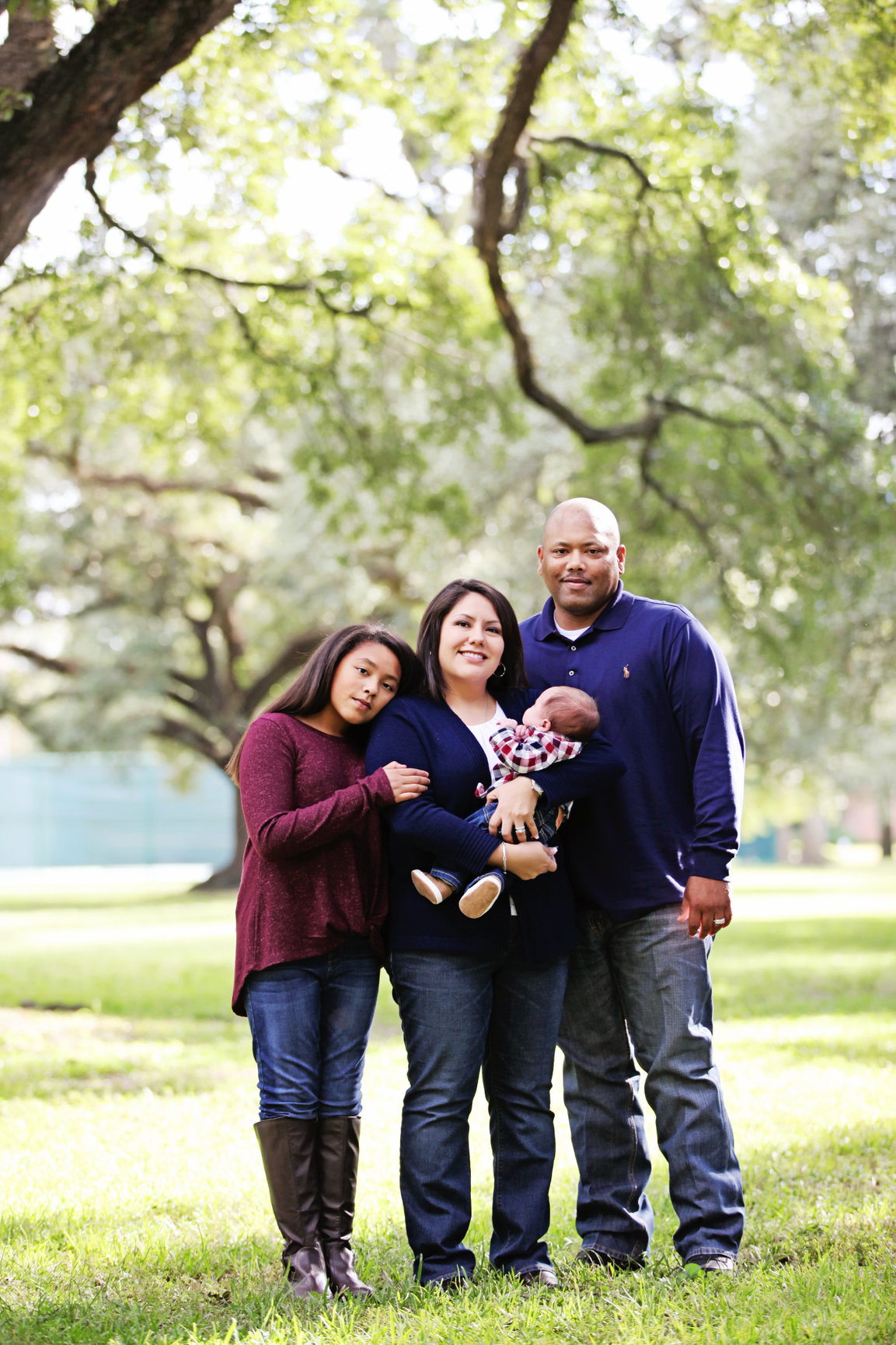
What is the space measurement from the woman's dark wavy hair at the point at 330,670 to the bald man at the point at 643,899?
41cm

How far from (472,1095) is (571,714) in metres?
1.08

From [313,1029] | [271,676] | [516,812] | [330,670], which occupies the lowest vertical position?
[313,1029]

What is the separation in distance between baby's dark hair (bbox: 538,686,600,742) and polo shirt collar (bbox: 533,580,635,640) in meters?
0.42

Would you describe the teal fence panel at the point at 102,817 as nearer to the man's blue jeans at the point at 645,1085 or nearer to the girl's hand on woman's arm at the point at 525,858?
the man's blue jeans at the point at 645,1085

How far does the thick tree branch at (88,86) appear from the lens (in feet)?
18.5

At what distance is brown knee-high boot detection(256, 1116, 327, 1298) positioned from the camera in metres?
3.50

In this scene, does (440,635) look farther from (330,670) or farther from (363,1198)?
(363,1198)

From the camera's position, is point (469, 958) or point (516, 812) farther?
point (469, 958)

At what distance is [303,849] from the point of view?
3506mm

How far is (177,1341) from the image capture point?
3061 mm

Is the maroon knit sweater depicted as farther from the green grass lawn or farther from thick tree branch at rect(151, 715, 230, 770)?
thick tree branch at rect(151, 715, 230, 770)

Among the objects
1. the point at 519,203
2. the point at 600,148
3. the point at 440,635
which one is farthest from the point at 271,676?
the point at 440,635

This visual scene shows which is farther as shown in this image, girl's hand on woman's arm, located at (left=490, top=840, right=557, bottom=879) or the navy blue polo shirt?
the navy blue polo shirt

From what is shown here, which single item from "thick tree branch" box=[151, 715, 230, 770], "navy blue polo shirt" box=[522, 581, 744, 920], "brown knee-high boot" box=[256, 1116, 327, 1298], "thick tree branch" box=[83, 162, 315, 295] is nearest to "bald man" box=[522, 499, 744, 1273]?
"navy blue polo shirt" box=[522, 581, 744, 920]
